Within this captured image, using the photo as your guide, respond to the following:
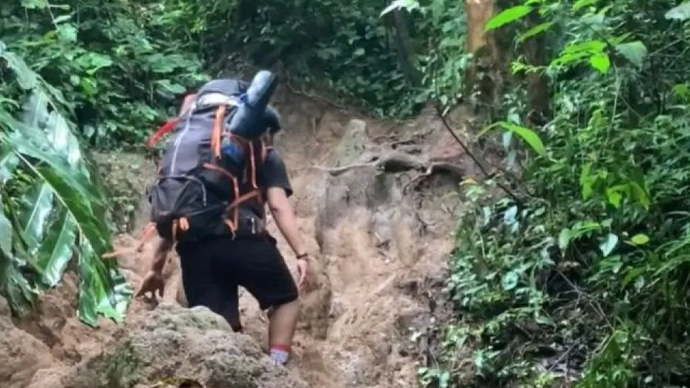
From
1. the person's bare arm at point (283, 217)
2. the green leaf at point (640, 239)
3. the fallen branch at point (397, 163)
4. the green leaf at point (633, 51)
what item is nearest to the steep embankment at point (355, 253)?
the fallen branch at point (397, 163)

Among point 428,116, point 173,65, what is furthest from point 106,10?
point 428,116

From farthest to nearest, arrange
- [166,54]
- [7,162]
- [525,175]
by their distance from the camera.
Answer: [166,54] → [525,175] → [7,162]

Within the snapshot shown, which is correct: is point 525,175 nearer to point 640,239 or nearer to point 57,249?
point 640,239

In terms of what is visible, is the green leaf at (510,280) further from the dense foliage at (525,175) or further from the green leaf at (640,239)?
the green leaf at (640,239)

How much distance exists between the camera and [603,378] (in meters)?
4.73

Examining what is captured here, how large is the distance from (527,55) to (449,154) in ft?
2.89

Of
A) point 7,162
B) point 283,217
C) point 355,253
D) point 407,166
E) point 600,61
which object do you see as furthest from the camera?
point 407,166

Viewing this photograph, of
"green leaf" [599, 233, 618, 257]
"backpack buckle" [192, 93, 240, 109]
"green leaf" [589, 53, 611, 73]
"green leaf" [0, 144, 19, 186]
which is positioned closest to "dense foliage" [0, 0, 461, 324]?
"backpack buckle" [192, 93, 240, 109]

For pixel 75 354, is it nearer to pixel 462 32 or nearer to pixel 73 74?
pixel 73 74

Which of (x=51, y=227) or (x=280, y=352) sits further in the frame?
(x=280, y=352)

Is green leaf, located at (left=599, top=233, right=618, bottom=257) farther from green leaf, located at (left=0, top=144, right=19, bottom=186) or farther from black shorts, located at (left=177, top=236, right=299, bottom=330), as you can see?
green leaf, located at (left=0, top=144, right=19, bottom=186)

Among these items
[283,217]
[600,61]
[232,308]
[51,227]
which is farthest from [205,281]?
[600,61]

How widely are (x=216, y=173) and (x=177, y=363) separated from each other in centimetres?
187

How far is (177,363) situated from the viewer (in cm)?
340
